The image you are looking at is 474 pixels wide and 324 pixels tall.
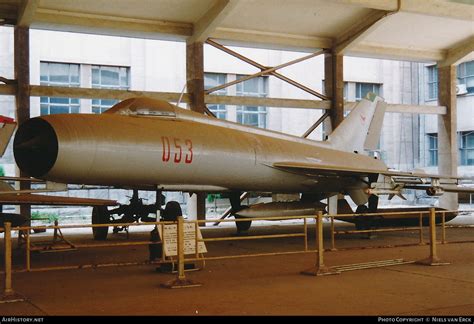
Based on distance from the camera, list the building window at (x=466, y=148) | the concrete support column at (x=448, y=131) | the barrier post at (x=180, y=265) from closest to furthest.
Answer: the barrier post at (x=180, y=265) → the concrete support column at (x=448, y=131) → the building window at (x=466, y=148)

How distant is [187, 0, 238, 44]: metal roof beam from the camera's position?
48.4 feet

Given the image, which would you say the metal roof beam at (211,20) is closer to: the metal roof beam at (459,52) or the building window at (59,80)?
the metal roof beam at (459,52)

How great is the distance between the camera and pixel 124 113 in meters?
9.34

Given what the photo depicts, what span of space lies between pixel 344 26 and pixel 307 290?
13.5m

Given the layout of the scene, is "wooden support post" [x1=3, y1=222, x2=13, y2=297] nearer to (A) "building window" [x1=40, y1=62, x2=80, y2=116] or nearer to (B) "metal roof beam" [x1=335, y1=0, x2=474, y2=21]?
(B) "metal roof beam" [x1=335, y1=0, x2=474, y2=21]

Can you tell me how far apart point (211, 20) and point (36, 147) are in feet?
27.6

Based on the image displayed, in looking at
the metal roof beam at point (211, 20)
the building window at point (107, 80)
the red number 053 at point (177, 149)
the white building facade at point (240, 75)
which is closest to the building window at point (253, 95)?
the white building facade at point (240, 75)

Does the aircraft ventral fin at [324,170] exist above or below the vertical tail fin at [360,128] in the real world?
below

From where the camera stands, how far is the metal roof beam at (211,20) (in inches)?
581

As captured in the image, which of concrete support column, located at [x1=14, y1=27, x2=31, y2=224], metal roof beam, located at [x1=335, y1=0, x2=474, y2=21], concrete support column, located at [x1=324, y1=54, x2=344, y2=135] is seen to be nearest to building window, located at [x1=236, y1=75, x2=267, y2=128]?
concrete support column, located at [x1=324, y1=54, x2=344, y2=135]

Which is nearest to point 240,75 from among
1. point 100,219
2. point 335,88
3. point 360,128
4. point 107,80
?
point 107,80

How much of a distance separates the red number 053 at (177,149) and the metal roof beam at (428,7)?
26.6 ft

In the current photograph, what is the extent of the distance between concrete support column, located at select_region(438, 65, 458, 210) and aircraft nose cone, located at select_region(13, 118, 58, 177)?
53.7 ft

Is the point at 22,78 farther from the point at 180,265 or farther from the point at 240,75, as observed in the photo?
the point at 240,75
